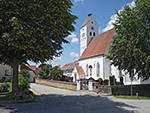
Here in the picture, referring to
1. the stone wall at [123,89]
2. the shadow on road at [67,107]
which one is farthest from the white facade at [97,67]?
the shadow on road at [67,107]

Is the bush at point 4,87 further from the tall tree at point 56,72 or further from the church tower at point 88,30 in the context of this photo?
the church tower at point 88,30

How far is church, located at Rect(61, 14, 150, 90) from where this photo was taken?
29089 mm

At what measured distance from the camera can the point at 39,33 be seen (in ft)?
40.8

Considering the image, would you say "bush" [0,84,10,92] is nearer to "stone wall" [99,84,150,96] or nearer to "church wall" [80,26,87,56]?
"stone wall" [99,84,150,96]

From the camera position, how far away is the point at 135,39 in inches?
748

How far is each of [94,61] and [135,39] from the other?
18883 mm

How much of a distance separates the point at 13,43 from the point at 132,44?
14.0m

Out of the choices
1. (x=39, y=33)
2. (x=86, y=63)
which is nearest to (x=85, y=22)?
(x=86, y=63)

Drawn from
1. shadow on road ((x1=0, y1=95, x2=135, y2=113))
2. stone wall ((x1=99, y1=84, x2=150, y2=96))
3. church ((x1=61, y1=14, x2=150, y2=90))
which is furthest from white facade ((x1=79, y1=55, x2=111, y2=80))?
shadow on road ((x1=0, y1=95, x2=135, y2=113))

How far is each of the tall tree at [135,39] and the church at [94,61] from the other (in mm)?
4309

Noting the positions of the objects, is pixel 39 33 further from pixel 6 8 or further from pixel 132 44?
pixel 132 44

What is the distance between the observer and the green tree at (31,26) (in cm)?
1122

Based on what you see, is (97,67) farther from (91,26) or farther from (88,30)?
(91,26)

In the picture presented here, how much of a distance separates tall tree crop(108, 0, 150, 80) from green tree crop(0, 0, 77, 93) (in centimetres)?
819
